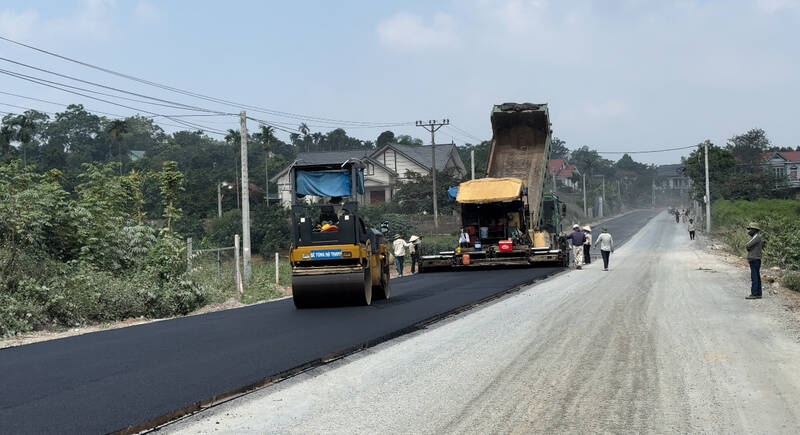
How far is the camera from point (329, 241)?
51.1 ft

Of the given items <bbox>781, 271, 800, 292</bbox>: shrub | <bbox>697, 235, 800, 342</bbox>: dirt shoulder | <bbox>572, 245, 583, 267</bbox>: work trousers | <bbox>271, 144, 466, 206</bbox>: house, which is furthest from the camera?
<bbox>271, 144, 466, 206</bbox>: house

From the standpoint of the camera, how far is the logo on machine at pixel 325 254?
1540 cm

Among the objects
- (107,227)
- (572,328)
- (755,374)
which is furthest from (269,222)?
(755,374)

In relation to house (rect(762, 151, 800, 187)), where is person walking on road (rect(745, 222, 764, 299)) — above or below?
below

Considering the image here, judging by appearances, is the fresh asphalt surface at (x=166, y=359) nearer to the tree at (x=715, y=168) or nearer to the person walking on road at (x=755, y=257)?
the person walking on road at (x=755, y=257)

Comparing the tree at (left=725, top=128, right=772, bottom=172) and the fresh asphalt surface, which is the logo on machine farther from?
the tree at (left=725, top=128, right=772, bottom=172)

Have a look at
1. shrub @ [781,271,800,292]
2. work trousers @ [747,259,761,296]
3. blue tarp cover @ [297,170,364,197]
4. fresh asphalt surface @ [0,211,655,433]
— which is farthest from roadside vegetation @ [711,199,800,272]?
fresh asphalt surface @ [0,211,655,433]

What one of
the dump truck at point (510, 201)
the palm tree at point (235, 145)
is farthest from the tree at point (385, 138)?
the dump truck at point (510, 201)

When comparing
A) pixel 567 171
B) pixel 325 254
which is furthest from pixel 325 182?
pixel 567 171

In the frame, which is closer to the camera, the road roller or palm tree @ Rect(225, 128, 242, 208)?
the road roller

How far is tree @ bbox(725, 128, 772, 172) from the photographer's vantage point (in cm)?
8156

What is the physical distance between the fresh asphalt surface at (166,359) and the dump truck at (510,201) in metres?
10.2

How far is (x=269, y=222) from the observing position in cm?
4616

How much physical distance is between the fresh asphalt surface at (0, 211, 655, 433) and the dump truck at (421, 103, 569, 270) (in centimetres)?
1017
